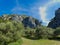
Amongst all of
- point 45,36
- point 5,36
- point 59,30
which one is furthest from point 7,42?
point 59,30

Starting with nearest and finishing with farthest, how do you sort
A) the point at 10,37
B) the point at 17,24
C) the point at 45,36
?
the point at 10,37 → the point at 17,24 → the point at 45,36

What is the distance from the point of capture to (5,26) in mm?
49188

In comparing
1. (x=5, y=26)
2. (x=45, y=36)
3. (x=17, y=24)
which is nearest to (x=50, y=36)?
(x=45, y=36)

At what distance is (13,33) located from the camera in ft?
165

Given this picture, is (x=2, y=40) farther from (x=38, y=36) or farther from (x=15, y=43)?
(x=38, y=36)

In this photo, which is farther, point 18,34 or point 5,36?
point 18,34

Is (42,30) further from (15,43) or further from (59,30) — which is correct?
(15,43)

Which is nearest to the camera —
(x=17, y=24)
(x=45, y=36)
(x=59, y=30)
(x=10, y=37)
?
(x=10, y=37)

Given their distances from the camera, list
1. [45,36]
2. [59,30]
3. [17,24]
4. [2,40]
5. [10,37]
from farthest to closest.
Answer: [59,30], [45,36], [17,24], [10,37], [2,40]

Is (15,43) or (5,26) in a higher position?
(5,26)

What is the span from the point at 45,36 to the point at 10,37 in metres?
41.5

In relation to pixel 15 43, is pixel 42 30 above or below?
above

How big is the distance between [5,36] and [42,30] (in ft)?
150

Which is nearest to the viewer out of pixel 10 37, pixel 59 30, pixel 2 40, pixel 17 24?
pixel 2 40
